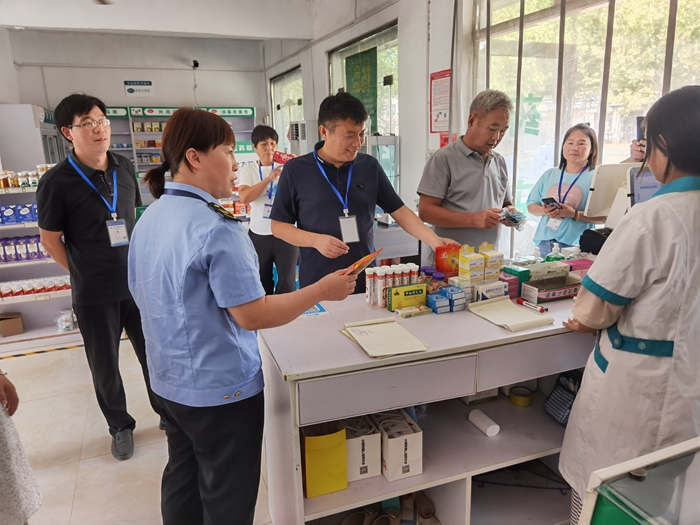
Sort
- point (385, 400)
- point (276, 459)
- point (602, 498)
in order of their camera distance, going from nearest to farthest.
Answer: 1. point (602, 498)
2. point (385, 400)
3. point (276, 459)

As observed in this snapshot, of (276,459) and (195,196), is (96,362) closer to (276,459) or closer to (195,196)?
(276,459)

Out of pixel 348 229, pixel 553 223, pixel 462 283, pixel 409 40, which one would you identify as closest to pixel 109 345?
pixel 348 229

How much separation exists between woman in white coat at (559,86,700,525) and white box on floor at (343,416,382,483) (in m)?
0.73

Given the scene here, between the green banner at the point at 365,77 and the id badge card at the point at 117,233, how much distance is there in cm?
396

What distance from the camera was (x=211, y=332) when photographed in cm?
139

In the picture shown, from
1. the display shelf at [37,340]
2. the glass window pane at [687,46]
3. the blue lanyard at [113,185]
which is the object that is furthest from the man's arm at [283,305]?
Answer: the display shelf at [37,340]

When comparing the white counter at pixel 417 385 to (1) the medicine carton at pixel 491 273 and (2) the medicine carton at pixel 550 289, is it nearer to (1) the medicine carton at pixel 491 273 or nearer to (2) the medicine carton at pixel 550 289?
(2) the medicine carton at pixel 550 289

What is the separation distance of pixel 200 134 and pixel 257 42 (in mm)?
9798

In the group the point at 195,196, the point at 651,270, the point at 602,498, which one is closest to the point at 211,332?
the point at 195,196

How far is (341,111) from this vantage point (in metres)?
2.29

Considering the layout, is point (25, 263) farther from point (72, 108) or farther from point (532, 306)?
point (532, 306)

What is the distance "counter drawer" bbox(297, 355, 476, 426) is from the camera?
1.53 metres

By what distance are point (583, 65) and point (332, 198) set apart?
2.24 metres

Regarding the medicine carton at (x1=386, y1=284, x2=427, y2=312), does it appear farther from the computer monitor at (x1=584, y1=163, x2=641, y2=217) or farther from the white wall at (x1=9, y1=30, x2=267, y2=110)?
the white wall at (x1=9, y1=30, x2=267, y2=110)
